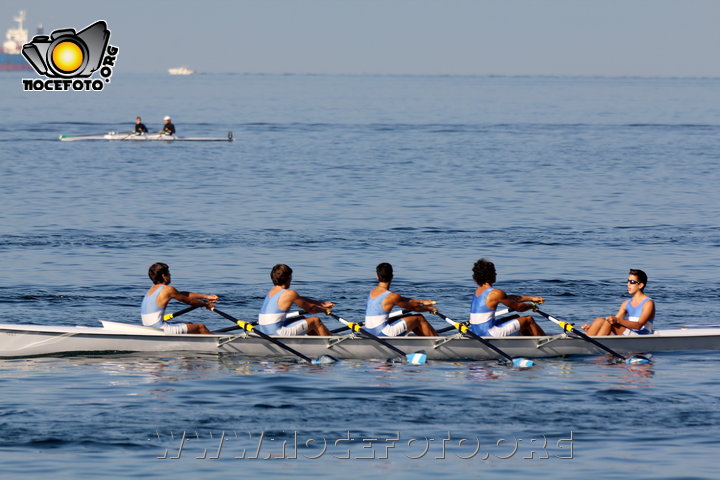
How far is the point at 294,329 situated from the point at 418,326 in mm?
2089

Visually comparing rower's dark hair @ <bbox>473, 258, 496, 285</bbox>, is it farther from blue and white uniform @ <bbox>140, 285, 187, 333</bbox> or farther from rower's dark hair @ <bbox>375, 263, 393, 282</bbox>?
blue and white uniform @ <bbox>140, 285, 187, 333</bbox>

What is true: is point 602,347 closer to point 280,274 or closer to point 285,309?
point 285,309

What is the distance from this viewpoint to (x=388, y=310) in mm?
20375

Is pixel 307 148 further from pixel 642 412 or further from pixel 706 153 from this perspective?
pixel 642 412

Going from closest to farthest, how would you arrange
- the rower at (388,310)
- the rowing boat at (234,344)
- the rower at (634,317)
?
the rowing boat at (234,344) → the rower at (388,310) → the rower at (634,317)

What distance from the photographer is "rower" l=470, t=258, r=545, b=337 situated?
2036cm

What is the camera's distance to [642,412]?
1712cm

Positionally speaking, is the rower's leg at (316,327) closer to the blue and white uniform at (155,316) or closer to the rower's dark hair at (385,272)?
the rower's dark hair at (385,272)

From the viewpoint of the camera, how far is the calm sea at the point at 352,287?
15.3 meters

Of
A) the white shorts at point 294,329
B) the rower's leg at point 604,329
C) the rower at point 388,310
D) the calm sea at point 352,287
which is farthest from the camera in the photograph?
the rower's leg at point 604,329

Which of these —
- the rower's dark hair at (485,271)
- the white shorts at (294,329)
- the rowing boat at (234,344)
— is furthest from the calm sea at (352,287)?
the rower's dark hair at (485,271)

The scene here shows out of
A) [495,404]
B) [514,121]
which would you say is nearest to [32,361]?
[495,404]

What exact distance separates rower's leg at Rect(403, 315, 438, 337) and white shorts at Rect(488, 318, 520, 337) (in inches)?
40.3

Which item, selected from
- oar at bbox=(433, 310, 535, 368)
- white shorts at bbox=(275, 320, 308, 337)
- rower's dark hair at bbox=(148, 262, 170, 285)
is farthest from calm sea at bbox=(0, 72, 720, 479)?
rower's dark hair at bbox=(148, 262, 170, 285)
